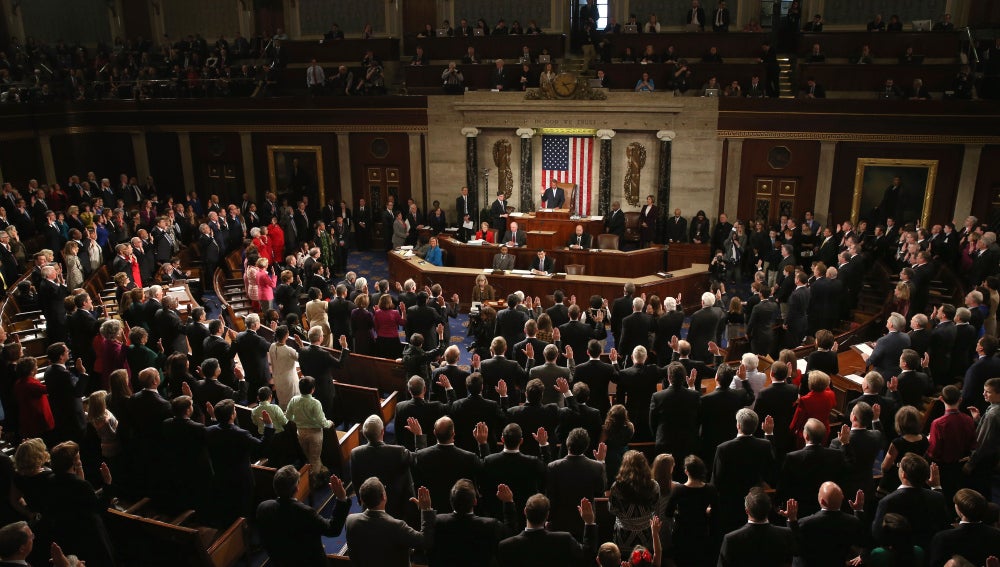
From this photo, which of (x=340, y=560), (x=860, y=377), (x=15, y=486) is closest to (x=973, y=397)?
(x=860, y=377)

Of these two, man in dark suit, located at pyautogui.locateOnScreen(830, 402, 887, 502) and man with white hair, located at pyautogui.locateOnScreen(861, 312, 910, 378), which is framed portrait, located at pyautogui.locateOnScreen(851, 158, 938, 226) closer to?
man with white hair, located at pyautogui.locateOnScreen(861, 312, 910, 378)

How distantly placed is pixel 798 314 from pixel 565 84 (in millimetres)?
8704

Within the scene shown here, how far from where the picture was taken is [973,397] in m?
6.75

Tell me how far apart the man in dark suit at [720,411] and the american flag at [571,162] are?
1160cm

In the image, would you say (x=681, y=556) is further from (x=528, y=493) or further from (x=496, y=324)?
(x=496, y=324)

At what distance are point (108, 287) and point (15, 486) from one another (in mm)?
8076

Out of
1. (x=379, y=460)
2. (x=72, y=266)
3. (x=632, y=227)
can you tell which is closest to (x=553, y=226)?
(x=632, y=227)

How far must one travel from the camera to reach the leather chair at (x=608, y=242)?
593 inches

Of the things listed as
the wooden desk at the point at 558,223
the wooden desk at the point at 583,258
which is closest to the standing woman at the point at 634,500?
the wooden desk at the point at 583,258

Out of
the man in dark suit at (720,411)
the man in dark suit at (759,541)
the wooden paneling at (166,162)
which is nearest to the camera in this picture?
the man in dark suit at (759,541)

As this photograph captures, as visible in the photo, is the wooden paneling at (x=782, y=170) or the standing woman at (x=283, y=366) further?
the wooden paneling at (x=782, y=170)

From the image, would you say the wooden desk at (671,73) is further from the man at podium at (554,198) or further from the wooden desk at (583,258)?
the wooden desk at (583,258)

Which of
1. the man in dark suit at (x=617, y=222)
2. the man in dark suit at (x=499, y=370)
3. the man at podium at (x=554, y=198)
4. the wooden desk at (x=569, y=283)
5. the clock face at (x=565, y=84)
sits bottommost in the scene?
the wooden desk at (x=569, y=283)

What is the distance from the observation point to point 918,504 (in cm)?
445
